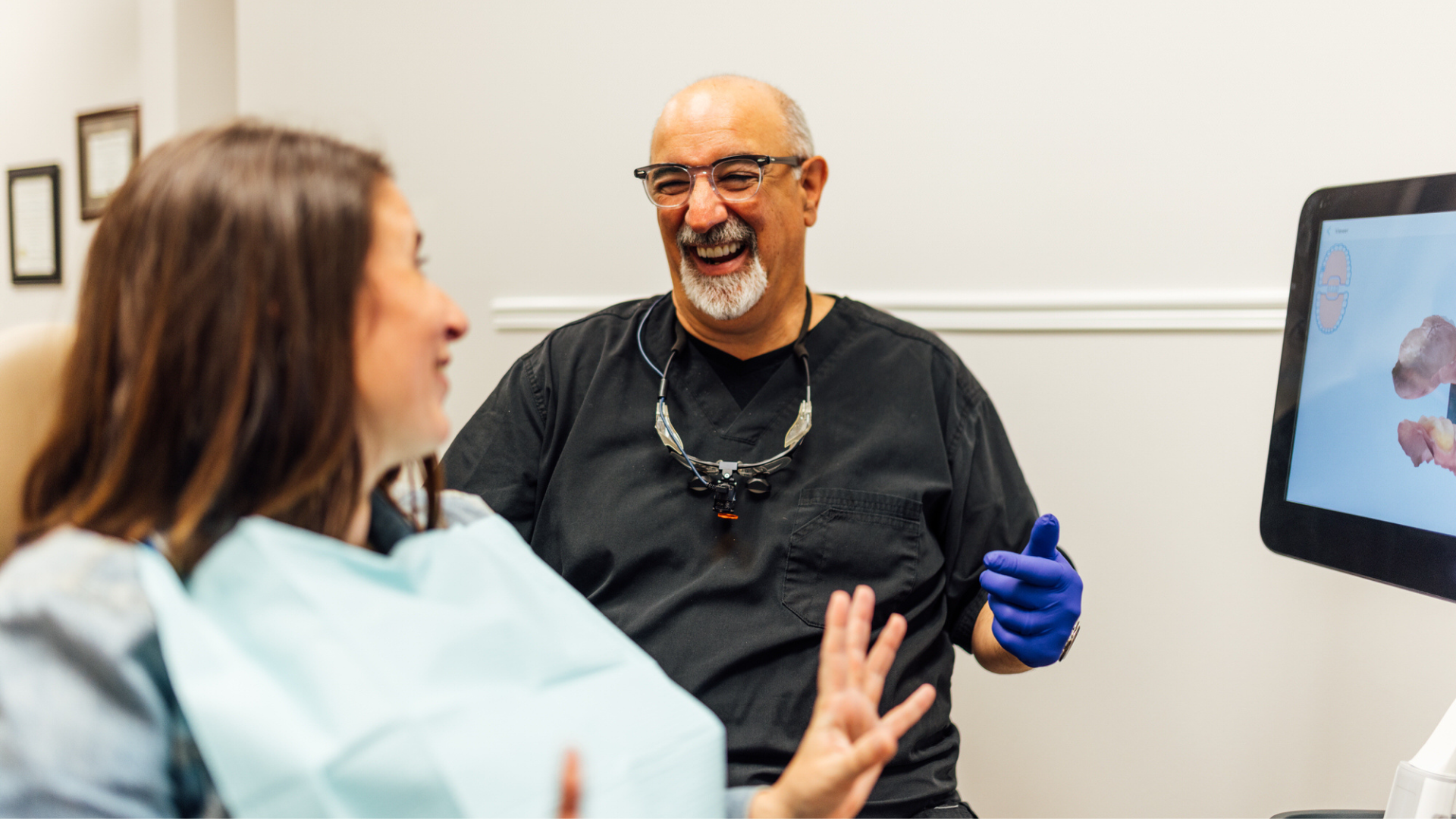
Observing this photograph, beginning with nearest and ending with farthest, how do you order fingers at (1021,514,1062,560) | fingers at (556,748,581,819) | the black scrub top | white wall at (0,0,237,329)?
fingers at (556,748,581,819) < fingers at (1021,514,1062,560) < the black scrub top < white wall at (0,0,237,329)

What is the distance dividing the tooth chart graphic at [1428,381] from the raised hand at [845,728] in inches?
20.1

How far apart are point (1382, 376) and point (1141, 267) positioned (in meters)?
0.68

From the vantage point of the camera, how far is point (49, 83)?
3141 mm

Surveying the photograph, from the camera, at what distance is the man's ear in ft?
4.77

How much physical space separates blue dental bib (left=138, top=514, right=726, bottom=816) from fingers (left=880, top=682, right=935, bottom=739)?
0.43 ft

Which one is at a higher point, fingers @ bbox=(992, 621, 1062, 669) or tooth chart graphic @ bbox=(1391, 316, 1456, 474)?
tooth chart graphic @ bbox=(1391, 316, 1456, 474)

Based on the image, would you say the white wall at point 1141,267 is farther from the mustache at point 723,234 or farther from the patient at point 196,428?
the patient at point 196,428

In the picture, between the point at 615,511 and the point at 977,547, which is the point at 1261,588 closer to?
the point at 977,547

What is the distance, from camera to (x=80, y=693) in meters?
0.56

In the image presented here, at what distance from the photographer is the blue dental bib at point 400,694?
57cm

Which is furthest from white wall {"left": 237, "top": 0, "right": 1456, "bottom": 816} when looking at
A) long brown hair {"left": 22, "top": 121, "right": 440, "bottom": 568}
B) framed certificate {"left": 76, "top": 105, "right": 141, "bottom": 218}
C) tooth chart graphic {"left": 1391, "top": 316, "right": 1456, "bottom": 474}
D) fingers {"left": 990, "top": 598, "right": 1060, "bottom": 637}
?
framed certificate {"left": 76, "top": 105, "right": 141, "bottom": 218}

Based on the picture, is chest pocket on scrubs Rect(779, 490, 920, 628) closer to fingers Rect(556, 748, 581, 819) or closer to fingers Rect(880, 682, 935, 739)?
fingers Rect(880, 682, 935, 739)

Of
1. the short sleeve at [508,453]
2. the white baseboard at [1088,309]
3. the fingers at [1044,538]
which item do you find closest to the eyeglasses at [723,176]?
the short sleeve at [508,453]

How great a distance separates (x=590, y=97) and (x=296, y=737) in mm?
1650
